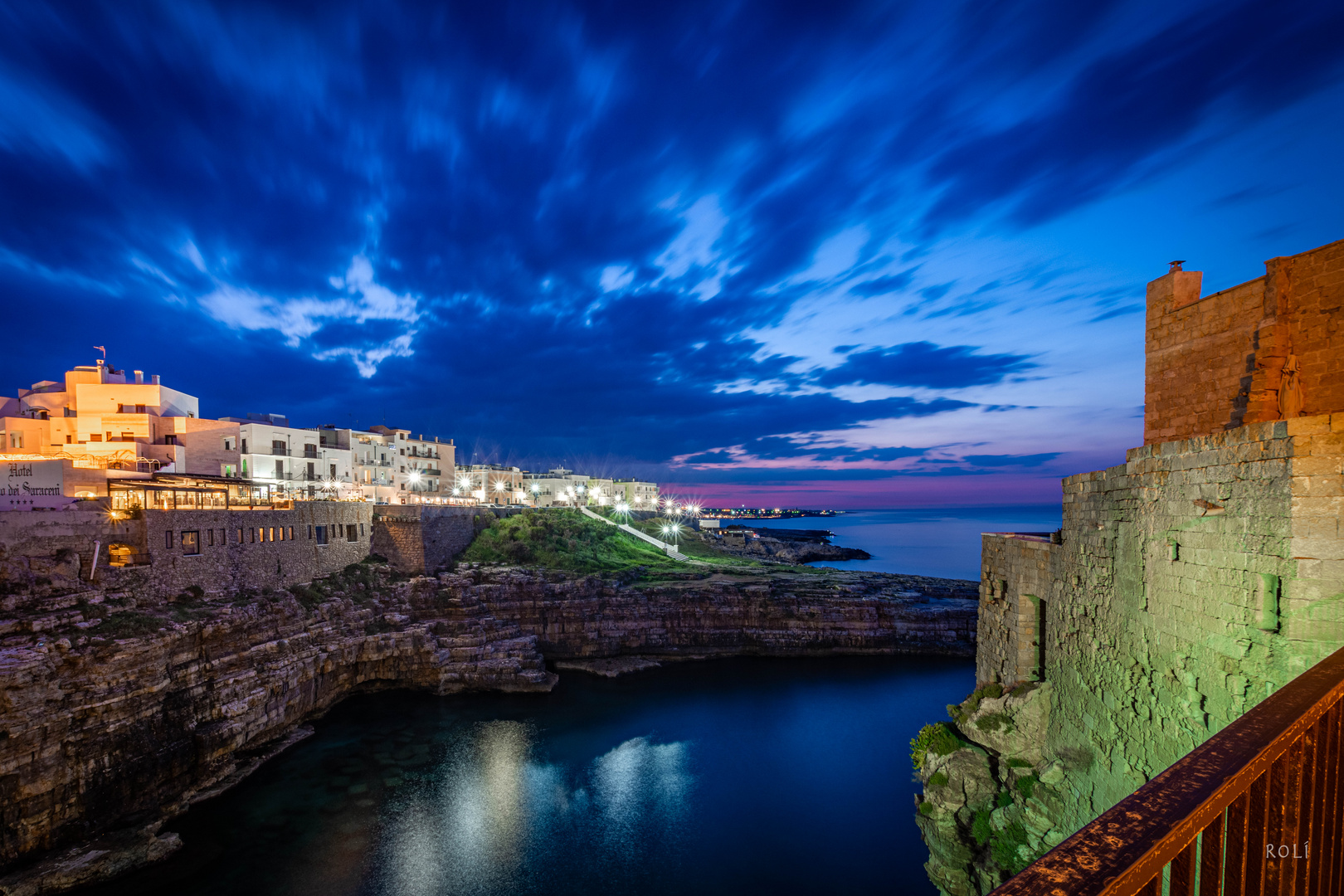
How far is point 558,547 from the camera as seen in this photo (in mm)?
42594

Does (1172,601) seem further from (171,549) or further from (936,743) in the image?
(171,549)

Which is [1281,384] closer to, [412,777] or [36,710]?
[412,777]

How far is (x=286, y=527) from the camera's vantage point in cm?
2830

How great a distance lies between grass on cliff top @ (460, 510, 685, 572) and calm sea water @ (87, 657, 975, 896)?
465 inches

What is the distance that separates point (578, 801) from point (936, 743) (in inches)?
544

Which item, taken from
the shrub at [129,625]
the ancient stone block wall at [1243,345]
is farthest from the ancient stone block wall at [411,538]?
the ancient stone block wall at [1243,345]

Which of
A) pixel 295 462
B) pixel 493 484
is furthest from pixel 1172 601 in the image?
pixel 493 484

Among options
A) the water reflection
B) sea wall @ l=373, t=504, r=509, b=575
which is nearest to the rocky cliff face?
the water reflection

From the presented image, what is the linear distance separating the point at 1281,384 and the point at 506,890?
19813mm

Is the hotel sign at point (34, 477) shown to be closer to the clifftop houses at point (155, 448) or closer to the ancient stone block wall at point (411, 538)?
the clifftop houses at point (155, 448)

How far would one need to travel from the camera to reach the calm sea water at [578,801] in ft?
53.4

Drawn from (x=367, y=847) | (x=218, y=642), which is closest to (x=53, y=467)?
(x=218, y=642)

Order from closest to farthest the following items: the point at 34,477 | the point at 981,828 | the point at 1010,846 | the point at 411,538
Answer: the point at 1010,846 < the point at 981,828 < the point at 34,477 < the point at 411,538

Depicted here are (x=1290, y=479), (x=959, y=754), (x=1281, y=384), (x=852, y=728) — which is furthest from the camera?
(x=852, y=728)
